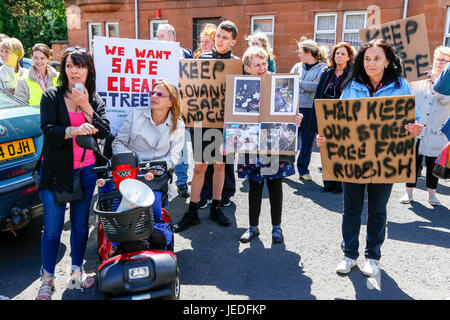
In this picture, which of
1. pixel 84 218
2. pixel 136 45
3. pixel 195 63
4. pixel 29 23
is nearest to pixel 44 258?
pixel 84 218

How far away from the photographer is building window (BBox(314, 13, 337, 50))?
45.0 feet

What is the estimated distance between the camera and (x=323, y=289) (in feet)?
10.6

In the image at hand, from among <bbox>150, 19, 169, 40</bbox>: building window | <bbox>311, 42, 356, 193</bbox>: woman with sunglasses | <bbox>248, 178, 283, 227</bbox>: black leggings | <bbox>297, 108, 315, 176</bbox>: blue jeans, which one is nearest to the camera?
<bbox>248, 178, 283, 227</bbox>: black leggings

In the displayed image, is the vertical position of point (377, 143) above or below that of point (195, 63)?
below

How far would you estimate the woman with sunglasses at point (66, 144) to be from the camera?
287cm

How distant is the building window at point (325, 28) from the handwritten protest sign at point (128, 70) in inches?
437

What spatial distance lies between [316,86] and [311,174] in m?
1.51

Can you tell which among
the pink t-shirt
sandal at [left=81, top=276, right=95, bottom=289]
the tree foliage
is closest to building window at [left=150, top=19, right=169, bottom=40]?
the tree foliage

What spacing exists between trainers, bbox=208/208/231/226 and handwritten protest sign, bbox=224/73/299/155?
3.64 feet

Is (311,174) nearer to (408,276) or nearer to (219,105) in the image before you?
(219,105)

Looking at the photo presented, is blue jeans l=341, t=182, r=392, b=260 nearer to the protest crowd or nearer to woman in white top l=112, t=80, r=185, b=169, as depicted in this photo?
the protest crowd

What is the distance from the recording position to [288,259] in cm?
377

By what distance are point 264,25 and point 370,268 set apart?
12.8 metres

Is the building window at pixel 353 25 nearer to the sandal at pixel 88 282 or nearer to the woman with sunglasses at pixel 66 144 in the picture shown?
the woman with sunglasses at pixel 66 144
